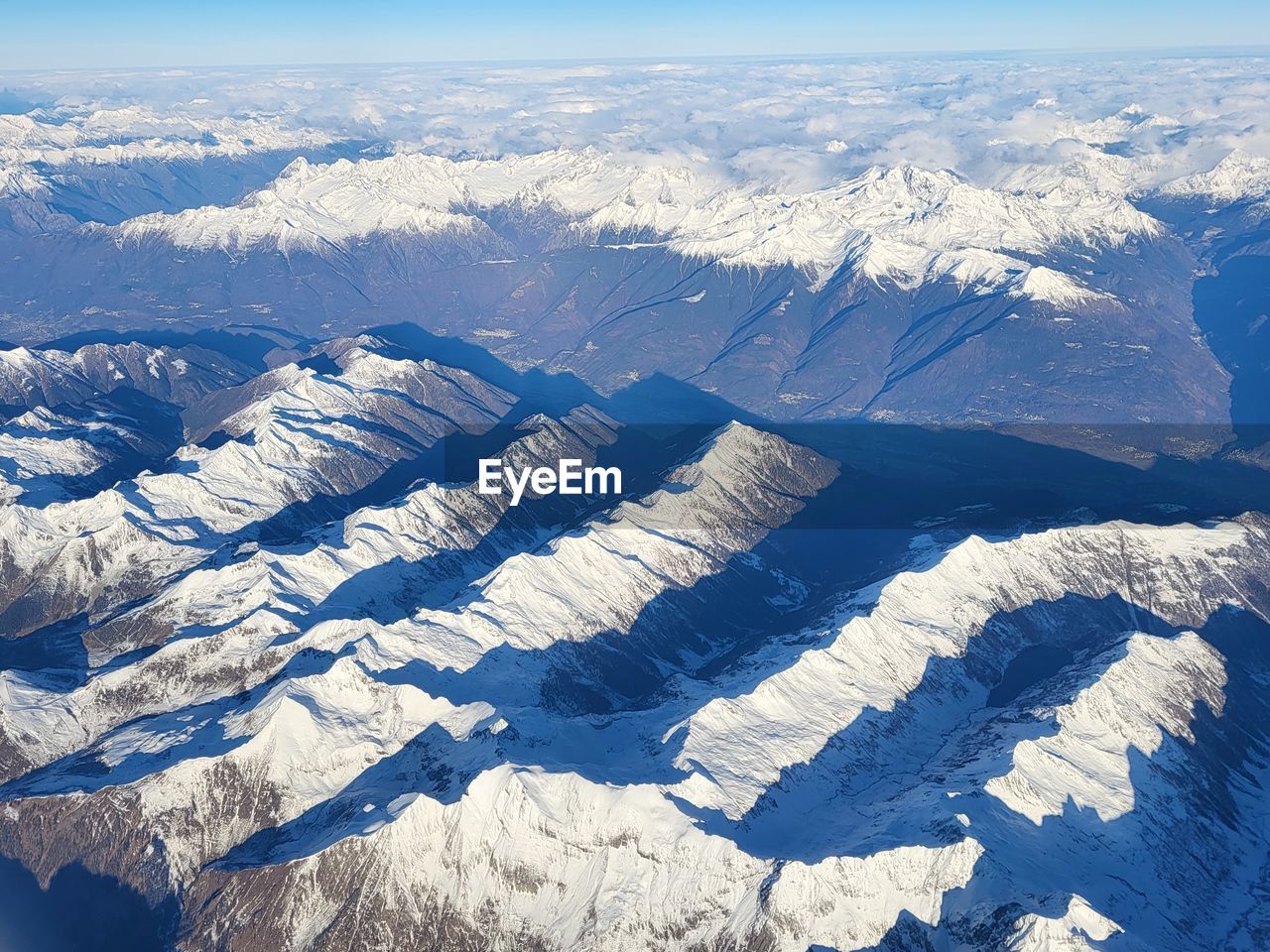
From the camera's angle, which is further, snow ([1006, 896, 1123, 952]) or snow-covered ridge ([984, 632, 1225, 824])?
snow-covered ridge ([984, 632, 1225, 824])

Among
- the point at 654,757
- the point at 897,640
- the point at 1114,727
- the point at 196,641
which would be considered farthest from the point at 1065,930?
the point at 196,641

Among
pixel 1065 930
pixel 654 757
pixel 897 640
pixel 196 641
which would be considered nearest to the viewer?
pixel 1065 930

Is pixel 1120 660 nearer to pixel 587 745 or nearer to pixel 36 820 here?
pixel 587 745

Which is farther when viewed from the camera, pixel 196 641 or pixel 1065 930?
pixel 196 641

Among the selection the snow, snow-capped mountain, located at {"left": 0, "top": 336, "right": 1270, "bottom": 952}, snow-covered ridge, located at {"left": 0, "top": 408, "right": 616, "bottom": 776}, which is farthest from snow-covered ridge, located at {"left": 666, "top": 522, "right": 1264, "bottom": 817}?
snow-covered ridge, located at {"left": 0, "top": 408, "right": 616, "bottom": 776}

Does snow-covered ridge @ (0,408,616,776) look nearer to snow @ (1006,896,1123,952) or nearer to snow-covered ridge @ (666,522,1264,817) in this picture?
snow-covered ridge @ (666,522,1264,817)

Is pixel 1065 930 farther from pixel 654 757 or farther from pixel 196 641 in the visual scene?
pixel 196 641

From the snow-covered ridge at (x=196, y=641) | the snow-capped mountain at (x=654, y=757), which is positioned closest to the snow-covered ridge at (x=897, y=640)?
the snow-capped mountain at (x=654, y=757)

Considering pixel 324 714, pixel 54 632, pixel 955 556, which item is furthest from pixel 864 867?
pixel 54 632

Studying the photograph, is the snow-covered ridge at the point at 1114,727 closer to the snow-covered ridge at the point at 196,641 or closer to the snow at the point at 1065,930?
the snow at the point at 1065,930

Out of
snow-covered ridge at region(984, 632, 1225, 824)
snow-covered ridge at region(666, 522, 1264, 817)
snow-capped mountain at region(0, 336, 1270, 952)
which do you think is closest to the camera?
snow-capped mountain at region(0, 336, 1270, 952)

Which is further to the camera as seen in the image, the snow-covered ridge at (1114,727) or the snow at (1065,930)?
the snow-covered ridge at (1114,727)
